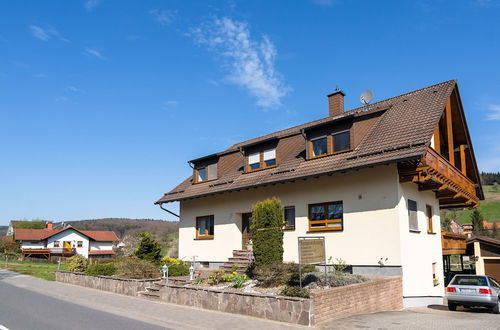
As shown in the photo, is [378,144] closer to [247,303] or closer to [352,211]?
[352,211]

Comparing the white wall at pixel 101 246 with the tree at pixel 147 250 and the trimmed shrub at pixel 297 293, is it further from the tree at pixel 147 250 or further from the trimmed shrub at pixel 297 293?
the trimmed shrub at pixel 297 293

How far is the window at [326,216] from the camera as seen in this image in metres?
16.8

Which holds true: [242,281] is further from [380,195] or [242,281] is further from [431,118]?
[431,118]

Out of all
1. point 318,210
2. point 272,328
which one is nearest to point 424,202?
point 318,210

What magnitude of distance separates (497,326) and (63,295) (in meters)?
15.9

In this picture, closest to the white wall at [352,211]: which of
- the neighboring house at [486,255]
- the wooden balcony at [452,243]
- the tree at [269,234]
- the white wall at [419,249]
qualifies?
the white wall at [419,249]

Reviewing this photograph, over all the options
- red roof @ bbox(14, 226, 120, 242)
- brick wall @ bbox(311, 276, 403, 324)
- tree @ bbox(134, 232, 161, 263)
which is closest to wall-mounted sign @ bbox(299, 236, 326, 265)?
brick wall @ bbox(311, 276, 403, 324)

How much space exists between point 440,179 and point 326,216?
4.81 meters

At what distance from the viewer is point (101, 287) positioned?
18.6 metres

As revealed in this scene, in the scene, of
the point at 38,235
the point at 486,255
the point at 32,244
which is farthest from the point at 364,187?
the point at 38,235

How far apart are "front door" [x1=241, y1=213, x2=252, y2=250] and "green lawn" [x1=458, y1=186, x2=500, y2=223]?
217ft

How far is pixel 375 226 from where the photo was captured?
1541 centimetres

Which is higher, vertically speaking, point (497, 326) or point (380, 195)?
point (380, 195)

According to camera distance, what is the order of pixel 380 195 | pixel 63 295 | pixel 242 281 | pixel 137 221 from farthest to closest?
pixel 137 221
pixel 63 295
pixel 380 195
pixel 242 281
